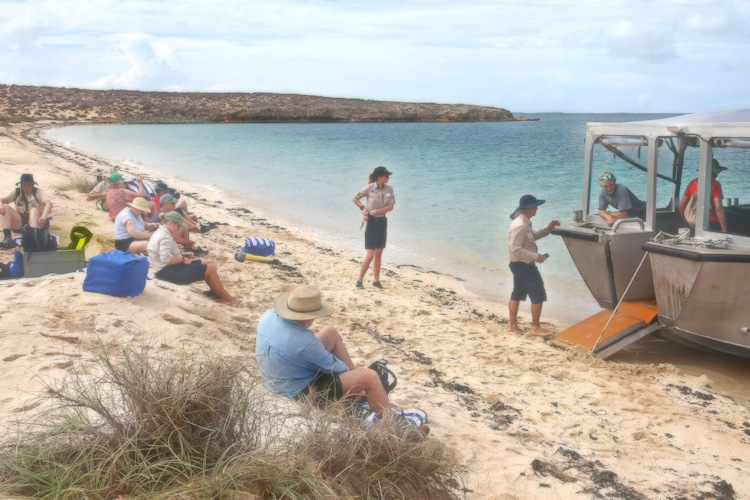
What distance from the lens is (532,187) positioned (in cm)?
2502

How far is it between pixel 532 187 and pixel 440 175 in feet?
17.2

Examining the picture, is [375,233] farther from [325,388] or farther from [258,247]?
[325,388]

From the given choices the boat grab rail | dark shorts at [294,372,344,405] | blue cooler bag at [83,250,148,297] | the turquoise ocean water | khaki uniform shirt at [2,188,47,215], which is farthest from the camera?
the turquoise ocean water

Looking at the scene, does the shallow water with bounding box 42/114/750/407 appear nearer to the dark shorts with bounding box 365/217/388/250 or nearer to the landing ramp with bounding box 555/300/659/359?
the landing ramp with bounding box 555/300/659/359

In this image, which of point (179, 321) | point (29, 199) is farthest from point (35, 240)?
point (179, 321)

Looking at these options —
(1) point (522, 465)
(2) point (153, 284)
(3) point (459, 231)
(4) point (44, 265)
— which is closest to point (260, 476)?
(1) point (522, 465)

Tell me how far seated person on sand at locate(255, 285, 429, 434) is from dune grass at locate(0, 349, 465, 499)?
0.50 metres

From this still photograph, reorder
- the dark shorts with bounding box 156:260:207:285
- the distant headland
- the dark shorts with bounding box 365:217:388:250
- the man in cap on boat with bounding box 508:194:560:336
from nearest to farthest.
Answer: the man in cap on boat with bounding box 508:194:560:336, the dark shorts with bounding box 156:260:207:285, the dark shorts with bounding box 365:217:388:250, the distant headland

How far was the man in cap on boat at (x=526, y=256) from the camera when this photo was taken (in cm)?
754

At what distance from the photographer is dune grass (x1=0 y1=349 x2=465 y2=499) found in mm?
3283

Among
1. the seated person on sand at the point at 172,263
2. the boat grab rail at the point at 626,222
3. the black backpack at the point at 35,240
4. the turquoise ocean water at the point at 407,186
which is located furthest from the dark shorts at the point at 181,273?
the boat grab rail at the point at 626,222

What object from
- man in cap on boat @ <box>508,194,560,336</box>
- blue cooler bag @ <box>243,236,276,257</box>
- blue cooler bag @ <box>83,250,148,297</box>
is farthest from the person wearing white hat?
man in cap on boat @ <box>508,194,560,336</box>

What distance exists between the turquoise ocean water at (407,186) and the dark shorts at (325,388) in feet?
15.1

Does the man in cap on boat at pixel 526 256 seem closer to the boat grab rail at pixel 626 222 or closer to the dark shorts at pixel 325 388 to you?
the boat grab rail at pixel 626 222
